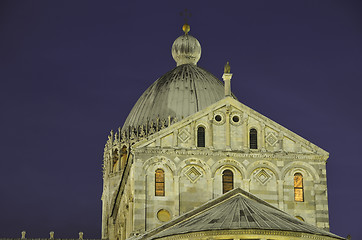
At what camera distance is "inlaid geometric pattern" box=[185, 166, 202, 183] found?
6316 centimetres

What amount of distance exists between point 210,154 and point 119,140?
968 inches

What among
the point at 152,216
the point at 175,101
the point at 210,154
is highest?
the point at 175,101

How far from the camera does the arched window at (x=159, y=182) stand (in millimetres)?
62656

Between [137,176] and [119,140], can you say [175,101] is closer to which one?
[119,140]

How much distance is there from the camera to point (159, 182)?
62.9 metres

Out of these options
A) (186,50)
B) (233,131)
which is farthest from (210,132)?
(186,50)

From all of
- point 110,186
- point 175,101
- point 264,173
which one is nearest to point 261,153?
point 264,173

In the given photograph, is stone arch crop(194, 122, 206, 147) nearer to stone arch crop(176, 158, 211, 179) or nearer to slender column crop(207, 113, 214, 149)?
slender column crop(207, 113, 214, 149)

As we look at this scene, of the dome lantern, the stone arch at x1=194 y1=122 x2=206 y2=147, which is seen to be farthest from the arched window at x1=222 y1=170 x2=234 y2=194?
the dome lantern

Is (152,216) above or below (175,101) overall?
below

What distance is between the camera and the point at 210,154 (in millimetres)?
63688

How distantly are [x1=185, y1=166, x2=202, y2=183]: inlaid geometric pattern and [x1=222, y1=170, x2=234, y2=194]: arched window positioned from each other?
5.47 feet

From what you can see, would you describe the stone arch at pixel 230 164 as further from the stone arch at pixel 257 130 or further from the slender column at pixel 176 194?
Result: the slender column at pixel 176 194

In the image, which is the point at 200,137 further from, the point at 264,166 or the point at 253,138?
the point at 264,166
